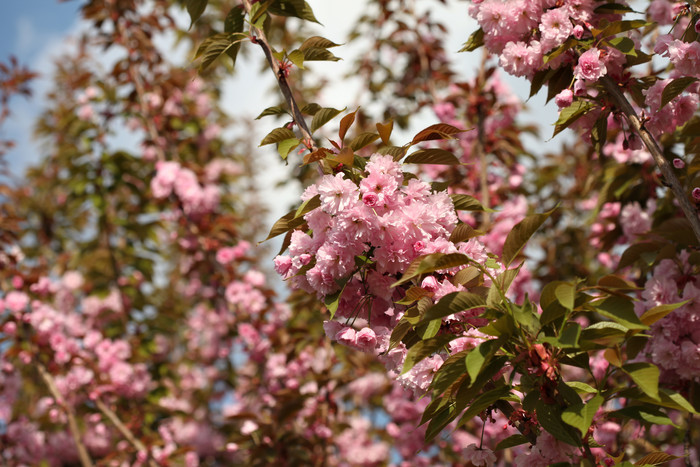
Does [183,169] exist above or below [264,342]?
above

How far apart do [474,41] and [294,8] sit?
2.10 ft

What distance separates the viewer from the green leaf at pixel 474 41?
6.64 feet

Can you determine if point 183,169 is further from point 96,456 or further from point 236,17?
point 96,456

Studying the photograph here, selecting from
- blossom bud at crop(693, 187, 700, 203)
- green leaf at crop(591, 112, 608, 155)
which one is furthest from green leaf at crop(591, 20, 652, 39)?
blossom bud at crop(693, 187, 700, 203)

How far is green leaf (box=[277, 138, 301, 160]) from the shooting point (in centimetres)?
166

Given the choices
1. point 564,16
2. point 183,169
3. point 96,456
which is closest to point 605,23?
point 564,16

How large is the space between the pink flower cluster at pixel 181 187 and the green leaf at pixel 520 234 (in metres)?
3.56

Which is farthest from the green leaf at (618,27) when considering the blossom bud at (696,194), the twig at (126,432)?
the twig at (126,432)

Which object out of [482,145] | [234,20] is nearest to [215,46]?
[234,20]

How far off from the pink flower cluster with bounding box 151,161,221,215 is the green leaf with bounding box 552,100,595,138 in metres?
3.35

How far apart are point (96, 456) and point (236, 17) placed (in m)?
5.43

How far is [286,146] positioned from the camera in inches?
66.4

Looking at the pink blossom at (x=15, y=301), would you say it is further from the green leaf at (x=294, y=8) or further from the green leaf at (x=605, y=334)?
the green leaf at (x=605, y=334)

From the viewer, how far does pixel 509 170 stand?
3943mm
